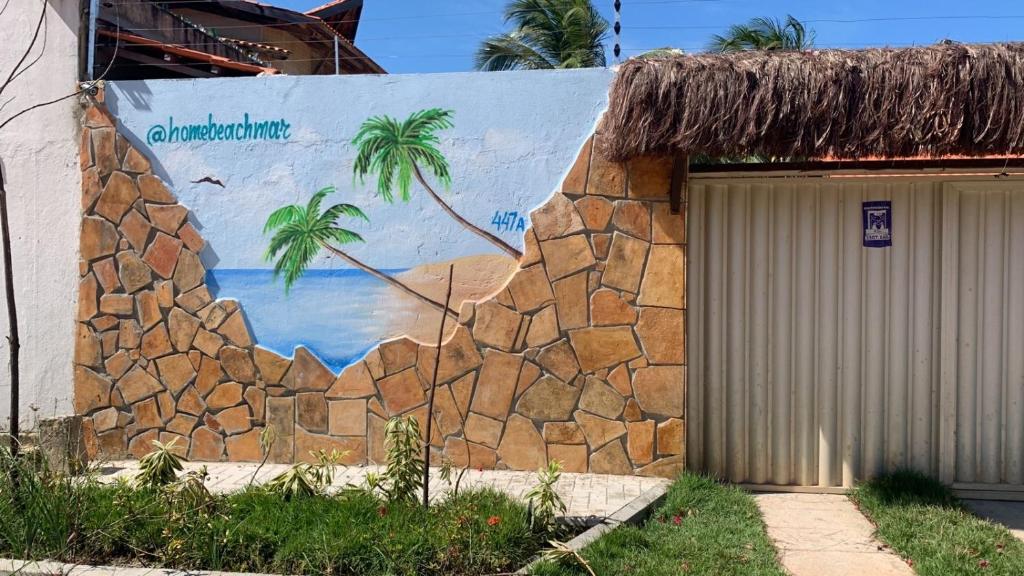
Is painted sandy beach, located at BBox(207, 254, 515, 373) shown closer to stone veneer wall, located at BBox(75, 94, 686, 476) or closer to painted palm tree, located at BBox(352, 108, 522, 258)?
stone veneer wall, located at BBox(75, 94, 686, 476)

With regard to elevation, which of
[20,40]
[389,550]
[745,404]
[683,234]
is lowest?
[389,550]

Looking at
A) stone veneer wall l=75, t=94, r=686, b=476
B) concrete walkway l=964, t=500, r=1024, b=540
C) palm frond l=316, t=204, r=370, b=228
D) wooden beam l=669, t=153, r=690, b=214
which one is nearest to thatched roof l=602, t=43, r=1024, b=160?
wooden beam l=669, t=153, r=690, b=214

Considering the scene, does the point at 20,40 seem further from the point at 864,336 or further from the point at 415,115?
the point at 864,336

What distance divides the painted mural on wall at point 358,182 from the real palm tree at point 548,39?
11618 millimetres

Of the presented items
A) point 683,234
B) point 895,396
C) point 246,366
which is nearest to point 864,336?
point 895,396

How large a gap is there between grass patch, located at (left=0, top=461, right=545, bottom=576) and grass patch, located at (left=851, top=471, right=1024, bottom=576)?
6.93ft

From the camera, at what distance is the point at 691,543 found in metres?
4.53

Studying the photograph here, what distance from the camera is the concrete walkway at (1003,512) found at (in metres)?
5.06

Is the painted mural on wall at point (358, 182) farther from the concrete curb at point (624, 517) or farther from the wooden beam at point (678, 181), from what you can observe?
the concrete curb at point (624, 517)

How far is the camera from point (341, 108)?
6199 millimetres

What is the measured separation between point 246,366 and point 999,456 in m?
5.59

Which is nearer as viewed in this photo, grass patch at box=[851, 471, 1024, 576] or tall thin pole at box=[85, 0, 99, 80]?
Result: grass patch at box=[851, 471, 1024, 576]

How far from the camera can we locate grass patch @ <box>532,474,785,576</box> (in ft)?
13.7

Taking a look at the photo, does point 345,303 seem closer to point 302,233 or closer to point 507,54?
point 302,233
